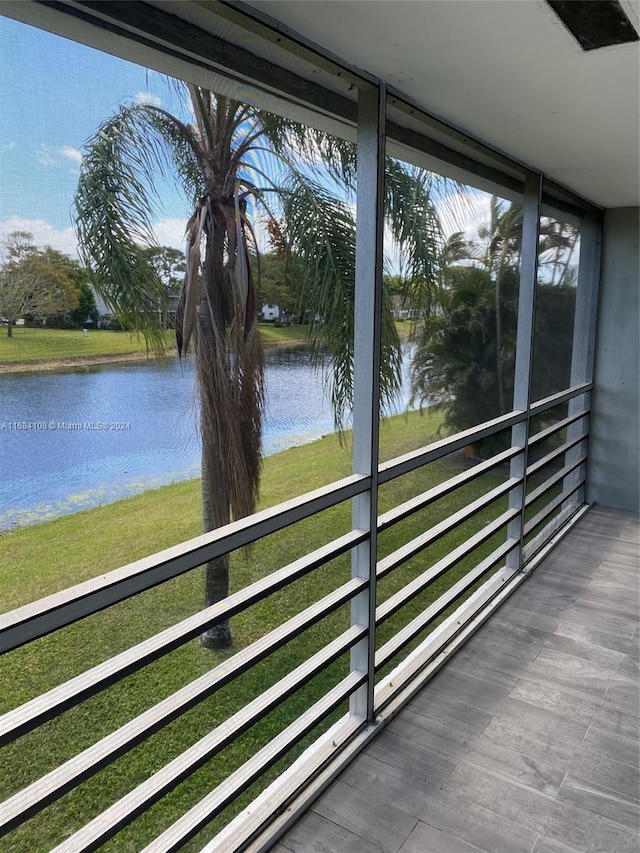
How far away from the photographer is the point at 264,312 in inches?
96.2

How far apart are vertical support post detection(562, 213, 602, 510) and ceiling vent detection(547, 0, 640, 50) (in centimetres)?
302

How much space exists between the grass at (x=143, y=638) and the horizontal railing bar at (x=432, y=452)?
51 centimetres

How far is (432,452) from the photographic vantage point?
7.75 ft

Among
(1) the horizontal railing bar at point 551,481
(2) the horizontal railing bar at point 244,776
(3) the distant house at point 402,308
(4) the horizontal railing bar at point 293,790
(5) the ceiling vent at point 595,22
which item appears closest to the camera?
(5) the ceiling vent at point 595,22

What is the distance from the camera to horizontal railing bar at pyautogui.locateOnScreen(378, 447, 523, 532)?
220cm

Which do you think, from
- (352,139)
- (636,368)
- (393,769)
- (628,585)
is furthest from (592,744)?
(636,368)

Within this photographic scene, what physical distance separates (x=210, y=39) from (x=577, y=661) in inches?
107

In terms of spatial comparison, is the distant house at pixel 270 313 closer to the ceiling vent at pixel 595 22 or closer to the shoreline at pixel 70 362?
the shoreline at pixel 70 362

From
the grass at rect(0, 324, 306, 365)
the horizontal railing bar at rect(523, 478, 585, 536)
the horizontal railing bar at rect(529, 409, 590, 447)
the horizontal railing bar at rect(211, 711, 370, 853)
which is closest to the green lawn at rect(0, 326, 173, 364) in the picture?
the grass at rect(0, 324, 306, 365)

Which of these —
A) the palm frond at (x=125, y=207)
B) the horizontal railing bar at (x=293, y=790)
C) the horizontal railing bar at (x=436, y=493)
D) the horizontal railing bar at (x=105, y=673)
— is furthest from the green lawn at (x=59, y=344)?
the horizontal railing bar at (x=293, y=790)

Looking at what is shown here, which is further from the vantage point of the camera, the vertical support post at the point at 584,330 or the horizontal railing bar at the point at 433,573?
the vertical support post at the point at 584,330

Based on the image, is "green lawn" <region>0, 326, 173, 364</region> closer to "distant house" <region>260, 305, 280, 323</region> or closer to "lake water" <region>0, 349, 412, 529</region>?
"lake water" <region>0, 349, 412, 529</region>

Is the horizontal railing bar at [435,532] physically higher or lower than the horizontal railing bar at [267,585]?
lower

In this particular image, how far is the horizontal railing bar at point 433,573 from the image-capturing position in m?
2.25
